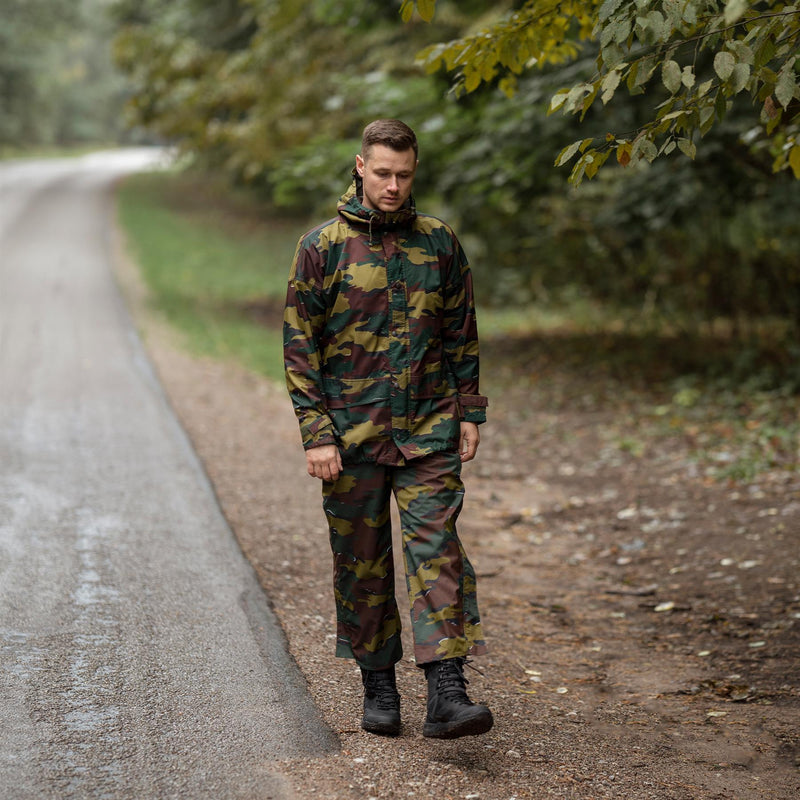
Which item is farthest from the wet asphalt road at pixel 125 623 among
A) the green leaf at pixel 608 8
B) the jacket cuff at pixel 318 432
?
the green leaf at pixel 608 8

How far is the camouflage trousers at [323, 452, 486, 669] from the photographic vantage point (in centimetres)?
373

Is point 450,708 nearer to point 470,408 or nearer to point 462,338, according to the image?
point 470,408

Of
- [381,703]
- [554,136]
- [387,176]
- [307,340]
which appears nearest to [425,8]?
[387,176]

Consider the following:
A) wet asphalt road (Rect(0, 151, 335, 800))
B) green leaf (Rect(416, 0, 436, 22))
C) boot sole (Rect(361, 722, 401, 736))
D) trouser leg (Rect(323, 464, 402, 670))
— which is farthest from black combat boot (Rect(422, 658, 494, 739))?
green leaf (Rect(416, 0, 436, 22))

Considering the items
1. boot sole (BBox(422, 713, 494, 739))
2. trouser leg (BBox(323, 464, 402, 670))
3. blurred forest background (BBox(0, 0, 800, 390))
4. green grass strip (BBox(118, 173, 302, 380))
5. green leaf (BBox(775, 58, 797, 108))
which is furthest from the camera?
green grass strip (BBox(118, 173, 302, 380))

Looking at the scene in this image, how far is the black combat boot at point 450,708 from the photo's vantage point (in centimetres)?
363

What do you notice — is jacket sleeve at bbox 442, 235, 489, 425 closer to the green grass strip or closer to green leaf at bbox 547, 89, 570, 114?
green leaf at bbox 547, 89, 570, 114

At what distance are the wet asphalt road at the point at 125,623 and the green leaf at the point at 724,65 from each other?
2821mm

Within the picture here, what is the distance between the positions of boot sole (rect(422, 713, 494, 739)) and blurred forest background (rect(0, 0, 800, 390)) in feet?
7.14

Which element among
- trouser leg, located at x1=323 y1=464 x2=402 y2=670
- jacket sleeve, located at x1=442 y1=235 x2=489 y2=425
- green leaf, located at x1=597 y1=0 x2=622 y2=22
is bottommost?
trouser leg, located at x1=323 y1=464 x2=402 y2=670

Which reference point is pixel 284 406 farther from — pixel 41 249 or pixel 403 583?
pixel 41 249

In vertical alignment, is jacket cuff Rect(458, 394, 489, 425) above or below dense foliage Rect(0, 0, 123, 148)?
below

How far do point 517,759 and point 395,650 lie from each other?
61 centimetres

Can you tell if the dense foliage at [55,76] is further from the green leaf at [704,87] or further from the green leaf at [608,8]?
the green leaf at [704,87]
